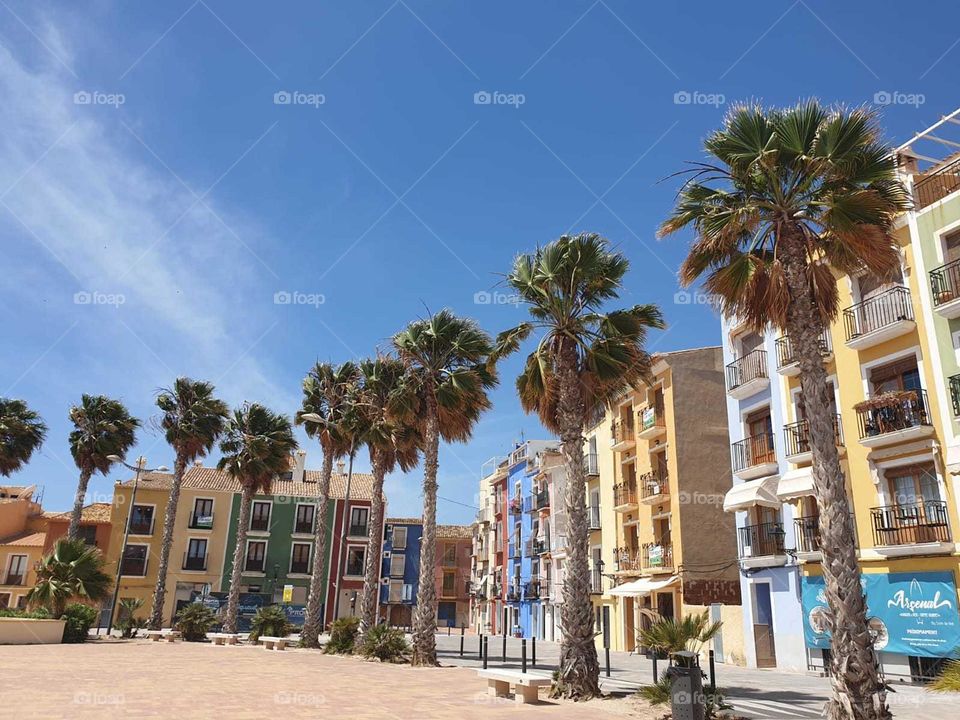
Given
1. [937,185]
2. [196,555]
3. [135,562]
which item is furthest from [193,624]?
[937,185]

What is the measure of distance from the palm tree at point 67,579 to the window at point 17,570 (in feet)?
83.0

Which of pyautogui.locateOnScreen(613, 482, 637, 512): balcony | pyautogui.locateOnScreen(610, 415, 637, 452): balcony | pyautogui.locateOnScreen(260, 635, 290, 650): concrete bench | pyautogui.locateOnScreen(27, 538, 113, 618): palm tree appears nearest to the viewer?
pyautogui.locateOnScreen(260, 635, 290, 650): concrete bench

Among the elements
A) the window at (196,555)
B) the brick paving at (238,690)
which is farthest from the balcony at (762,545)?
the window at (196,555)

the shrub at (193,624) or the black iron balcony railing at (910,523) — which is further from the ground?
the black iron balcony railing at (910,523)

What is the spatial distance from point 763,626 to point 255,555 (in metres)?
40.6

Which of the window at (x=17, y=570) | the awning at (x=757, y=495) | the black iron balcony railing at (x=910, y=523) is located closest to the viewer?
the black iron balcony railing at (x=910, y=523)

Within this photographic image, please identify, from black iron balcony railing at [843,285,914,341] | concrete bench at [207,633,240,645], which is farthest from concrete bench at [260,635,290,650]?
black iron balcony railing at [843,285,914,341]

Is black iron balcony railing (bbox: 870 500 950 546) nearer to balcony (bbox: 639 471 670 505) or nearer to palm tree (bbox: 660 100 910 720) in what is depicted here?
palm tree (bbox: 660 100 910 720)

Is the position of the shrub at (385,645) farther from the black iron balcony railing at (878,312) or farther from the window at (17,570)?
the window at (17,570)

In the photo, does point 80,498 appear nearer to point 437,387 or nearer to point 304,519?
point 304,519

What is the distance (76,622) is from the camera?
101 ft

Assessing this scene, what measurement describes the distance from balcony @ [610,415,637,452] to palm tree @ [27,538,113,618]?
85.8 ft

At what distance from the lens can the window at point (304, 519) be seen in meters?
56.7

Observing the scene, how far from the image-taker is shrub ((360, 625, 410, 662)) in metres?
24.3
